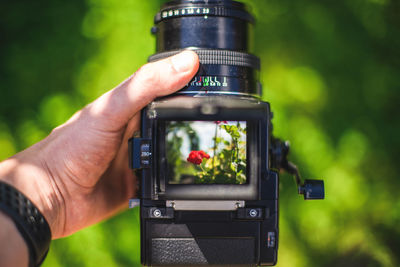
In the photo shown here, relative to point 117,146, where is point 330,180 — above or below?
below

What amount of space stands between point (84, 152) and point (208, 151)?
0.98 ft

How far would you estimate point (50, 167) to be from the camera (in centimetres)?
94

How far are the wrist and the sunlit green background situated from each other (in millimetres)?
580

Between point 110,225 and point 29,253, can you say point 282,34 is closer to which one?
point 110,225

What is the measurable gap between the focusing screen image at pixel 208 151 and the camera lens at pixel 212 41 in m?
0.08

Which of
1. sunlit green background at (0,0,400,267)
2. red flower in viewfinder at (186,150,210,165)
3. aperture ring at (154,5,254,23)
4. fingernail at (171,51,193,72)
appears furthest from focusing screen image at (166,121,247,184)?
sunlit green background at (0,0,400,267)

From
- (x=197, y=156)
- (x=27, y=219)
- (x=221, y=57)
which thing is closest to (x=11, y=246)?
(x=27, y=219)

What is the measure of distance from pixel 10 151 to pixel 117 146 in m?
0.77

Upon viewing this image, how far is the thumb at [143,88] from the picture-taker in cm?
81

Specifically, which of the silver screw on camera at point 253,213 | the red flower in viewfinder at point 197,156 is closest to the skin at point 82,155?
the red flower in viewfinder at point 197,156

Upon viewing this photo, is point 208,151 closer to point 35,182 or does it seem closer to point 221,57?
point 221,57

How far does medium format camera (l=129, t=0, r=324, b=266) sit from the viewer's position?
2.60 feet

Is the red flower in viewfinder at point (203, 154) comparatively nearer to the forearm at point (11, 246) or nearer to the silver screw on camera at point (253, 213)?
the silver screw on camera at point (253, 213)

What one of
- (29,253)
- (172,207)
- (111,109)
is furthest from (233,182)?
(29,253)
